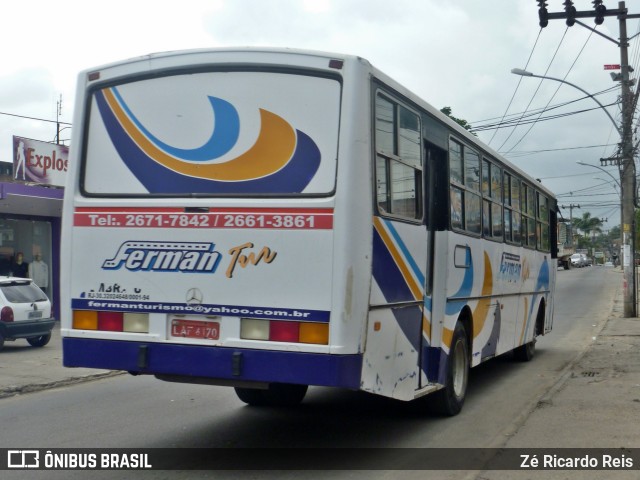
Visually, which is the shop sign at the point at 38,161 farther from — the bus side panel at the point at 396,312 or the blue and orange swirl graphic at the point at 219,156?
the bus side panel at the point at 396,312

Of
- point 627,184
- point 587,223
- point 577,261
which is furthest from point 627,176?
point 587,223

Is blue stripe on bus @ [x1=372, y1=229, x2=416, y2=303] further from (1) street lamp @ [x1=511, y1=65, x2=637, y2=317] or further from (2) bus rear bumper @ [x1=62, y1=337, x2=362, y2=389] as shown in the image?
(1) street lamp @ [x1=511, y1=65, x2=637, y2=317]

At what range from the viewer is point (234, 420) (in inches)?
332

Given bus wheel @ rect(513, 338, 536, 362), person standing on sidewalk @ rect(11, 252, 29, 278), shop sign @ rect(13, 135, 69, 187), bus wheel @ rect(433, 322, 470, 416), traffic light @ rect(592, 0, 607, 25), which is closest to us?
bus wheel @ rect(433, 322, 470, 416)

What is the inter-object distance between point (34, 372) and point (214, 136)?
7446 millimetres

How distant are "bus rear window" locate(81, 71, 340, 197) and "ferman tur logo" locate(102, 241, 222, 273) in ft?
1.43

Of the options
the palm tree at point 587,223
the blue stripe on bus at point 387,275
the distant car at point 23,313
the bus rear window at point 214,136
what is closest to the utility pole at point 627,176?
the distant car at point 23,313

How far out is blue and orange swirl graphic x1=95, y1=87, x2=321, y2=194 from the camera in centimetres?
612

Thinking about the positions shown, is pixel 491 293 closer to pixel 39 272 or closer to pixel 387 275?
pixel 387 275

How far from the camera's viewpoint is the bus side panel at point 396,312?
618 cm

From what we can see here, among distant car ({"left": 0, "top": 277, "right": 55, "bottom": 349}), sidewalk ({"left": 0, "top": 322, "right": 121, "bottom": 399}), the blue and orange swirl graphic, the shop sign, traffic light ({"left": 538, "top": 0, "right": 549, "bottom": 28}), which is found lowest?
sidewalk ({"left": 0, "top": 322, "right": 121, "bottom": 399})

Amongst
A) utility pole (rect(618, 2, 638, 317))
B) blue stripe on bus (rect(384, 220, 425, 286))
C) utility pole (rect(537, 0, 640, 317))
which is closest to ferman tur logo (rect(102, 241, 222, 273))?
blue stripe on bus (rect(384, 220, 425, 286))

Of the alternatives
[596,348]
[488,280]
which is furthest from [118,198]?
[596,348]

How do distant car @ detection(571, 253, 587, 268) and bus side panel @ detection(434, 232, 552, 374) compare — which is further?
distant car @ detection(571, 253, 587, 268)
